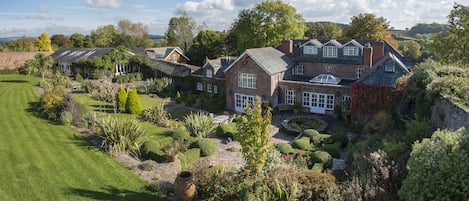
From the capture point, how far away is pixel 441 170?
6.66 meters

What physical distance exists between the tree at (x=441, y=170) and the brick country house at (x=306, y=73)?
17381 mm

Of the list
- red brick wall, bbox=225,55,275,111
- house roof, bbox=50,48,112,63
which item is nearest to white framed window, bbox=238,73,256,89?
red brick wall, bbox=225,55,275,111

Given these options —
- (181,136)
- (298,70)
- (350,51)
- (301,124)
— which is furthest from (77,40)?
(301,124)

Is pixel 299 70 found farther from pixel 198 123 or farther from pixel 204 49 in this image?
pixel 204 49

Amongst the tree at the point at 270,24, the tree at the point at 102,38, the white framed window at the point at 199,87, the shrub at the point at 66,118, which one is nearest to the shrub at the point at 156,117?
the shrub at the point at 66,118

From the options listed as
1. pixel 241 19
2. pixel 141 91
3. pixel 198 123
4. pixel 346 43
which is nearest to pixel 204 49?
pixel 241 19

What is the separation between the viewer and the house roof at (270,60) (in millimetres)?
26766

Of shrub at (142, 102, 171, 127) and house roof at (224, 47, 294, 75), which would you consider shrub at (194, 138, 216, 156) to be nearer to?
shrub at (142, 102, 171, 127)

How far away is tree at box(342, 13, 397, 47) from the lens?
4156cm

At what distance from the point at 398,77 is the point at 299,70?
37.4ft

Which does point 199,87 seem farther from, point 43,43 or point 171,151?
point 43,43

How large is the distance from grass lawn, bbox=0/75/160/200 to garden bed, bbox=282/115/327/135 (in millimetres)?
12357

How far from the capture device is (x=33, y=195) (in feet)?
35.9

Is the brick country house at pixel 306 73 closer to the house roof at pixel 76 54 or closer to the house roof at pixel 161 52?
the house roof at pixel 76 54
